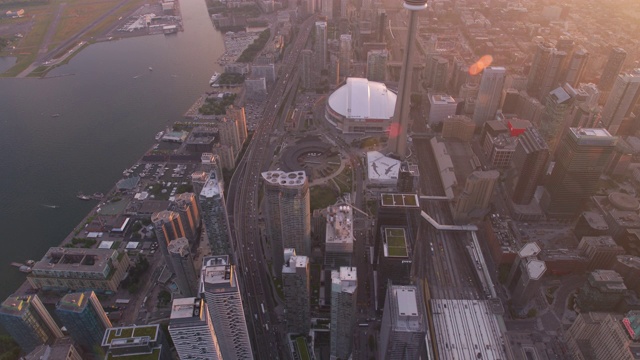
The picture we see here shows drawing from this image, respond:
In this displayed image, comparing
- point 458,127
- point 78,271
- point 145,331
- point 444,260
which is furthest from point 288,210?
point 458,127

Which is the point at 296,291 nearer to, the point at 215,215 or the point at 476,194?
the point at 215,215

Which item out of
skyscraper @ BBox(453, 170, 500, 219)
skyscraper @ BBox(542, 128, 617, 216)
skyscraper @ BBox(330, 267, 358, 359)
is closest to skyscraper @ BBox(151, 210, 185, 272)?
skyscraper @ BBox(330, 267, 358, 359)

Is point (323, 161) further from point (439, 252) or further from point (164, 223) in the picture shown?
point (164, 223)

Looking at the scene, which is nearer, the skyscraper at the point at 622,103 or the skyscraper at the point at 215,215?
the skyscraper at the point at 215,215

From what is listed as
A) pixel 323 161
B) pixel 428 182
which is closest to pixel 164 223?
pixel 323 161

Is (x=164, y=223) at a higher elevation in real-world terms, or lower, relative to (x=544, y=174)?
higher

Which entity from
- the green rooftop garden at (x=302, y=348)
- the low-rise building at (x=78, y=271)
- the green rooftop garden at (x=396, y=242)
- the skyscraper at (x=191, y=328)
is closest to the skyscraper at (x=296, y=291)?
the green rooftop garden at (x=302, y=348)

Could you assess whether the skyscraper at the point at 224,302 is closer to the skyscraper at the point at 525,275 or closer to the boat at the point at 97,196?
the skyscraper at the point at 525,275
